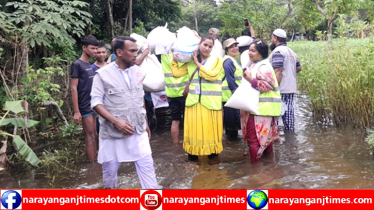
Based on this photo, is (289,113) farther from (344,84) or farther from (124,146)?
(124,146)

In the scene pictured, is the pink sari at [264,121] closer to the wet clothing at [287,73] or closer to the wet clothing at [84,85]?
the wet clothing at [287,73]

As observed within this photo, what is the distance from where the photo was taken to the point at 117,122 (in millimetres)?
2865

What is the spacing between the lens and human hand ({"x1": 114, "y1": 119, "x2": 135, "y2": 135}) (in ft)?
9.41

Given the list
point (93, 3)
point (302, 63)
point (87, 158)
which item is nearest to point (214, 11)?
point (93, 3)

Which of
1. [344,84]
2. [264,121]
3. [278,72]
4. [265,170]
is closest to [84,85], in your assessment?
[264,121]

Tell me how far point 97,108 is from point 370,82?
13.3 feet

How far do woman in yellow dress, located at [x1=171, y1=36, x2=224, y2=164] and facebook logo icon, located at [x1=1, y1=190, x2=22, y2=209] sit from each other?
2174 mm

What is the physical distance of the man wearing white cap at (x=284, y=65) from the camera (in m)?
5.15

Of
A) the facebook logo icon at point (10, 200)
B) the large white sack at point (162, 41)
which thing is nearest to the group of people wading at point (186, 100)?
the large white sack at point (162, 41)

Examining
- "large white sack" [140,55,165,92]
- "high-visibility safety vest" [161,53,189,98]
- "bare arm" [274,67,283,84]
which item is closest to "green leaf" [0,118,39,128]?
"high-visibility safety vest" [161,53,189,98]

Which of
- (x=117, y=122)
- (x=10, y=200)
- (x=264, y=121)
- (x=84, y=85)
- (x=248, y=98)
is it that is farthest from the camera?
(x=84, y=85)

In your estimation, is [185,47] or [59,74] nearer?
[185,47]

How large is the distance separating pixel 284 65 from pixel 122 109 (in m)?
3.21

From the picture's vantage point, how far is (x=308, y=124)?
6328 mm
